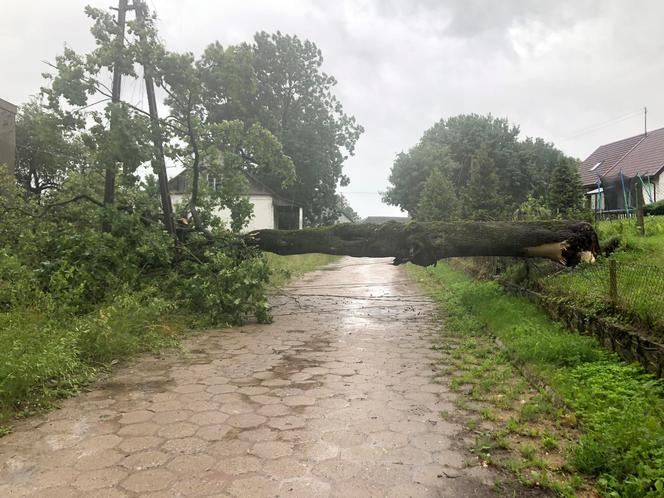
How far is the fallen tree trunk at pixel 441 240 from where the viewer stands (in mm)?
9344

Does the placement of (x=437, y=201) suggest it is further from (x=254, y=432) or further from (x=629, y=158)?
(x=254, y=432)

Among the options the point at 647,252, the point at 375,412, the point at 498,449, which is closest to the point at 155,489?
the point at 375,412

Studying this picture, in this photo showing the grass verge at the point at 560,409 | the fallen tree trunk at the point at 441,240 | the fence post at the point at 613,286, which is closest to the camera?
the grass verge at the point at 560,409

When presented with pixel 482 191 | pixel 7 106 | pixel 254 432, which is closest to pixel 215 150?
pixel 7 106

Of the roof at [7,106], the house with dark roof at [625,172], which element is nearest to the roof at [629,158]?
the house with dark roof at [625,172]

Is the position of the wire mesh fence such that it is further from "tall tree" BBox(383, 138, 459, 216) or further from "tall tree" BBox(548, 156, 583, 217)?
"tall tree" BBox(383, 138, 459, 216)

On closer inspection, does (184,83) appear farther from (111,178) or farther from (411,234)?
(411,234)

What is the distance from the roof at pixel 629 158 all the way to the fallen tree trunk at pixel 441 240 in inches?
761

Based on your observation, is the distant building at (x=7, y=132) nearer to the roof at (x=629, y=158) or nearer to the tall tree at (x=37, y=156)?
the tall tree at (x=37, y=156)

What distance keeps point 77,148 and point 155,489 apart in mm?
24429

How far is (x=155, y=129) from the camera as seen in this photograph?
9.72 meters

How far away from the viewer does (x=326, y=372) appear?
582 centimetres

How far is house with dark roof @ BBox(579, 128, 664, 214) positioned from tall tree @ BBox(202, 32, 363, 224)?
16686 millimetres

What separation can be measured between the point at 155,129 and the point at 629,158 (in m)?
27.9
